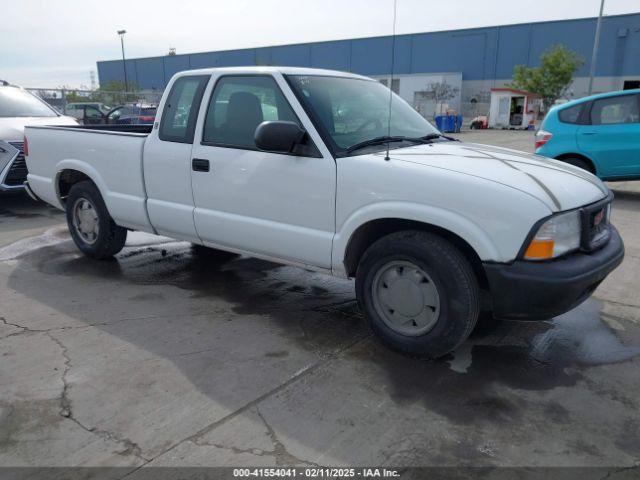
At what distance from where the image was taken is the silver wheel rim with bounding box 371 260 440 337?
3.38 meters

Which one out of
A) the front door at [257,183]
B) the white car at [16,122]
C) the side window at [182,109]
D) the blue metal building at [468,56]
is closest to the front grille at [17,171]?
the white car at [16,122]

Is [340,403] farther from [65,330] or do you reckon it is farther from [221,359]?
[65,330]

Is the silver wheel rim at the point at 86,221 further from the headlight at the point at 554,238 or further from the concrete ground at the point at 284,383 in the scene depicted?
the headlight at the point at 554,238

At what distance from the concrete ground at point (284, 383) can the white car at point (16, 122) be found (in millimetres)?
3951

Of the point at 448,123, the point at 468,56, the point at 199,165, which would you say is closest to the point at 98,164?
the point at 199,165

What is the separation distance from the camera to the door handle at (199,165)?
4293mm

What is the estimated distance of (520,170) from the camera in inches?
133

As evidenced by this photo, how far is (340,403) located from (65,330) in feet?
7.24

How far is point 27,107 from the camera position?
9336 millimetres

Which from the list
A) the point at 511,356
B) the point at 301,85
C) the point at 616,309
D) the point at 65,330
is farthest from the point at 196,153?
the point at 616,309

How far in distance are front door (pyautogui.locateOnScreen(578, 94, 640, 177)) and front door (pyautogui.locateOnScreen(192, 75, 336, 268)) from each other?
6.77 metres

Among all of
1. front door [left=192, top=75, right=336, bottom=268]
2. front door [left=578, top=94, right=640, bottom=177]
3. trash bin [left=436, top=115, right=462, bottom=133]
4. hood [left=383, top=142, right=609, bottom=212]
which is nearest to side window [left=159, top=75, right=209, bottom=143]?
front door [left=192, top=75, right=336, bottom=268]

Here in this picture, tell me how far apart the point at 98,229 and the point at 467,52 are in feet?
174

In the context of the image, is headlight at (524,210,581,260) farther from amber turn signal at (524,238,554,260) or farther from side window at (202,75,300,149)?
side window at (202,75,300,149)
